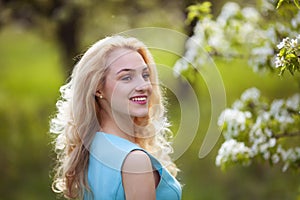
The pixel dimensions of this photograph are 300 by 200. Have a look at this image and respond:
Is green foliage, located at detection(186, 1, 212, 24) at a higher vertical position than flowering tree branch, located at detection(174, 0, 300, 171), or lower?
higher

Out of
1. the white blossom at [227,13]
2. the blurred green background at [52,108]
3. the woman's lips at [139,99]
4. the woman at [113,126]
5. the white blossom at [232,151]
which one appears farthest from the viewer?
the blurred green background at [52,108]

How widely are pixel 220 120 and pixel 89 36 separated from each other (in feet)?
20.6

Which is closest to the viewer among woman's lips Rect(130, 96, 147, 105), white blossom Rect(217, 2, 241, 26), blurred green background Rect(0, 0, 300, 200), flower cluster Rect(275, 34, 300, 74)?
woman's lips Rect(130, 96, 147, 105)

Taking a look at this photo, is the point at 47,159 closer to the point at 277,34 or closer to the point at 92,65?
the point at 277,34

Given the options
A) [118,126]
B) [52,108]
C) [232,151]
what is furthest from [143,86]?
[52,108]

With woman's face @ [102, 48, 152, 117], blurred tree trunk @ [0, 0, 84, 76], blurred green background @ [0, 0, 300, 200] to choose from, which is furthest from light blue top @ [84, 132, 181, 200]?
blurred tree trunk @ [0, 0, 84, 76]

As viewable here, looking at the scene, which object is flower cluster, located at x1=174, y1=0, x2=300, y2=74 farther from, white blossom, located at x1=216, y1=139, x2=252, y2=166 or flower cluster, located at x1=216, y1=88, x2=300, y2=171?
white blossom, located at x1=216, y1=139, x2=252, y2=166

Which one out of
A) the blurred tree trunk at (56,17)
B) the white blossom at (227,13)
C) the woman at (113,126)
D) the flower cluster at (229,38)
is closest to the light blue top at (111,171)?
the woman at (113,126)

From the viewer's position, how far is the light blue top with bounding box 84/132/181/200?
2.85 m

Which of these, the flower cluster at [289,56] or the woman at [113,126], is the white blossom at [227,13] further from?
the woman at [113,126]

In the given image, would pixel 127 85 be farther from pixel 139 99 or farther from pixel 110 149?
pixel 110 149

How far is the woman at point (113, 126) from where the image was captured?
284 centimetres

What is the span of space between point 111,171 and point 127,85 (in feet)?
1.10

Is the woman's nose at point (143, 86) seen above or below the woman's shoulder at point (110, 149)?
above
